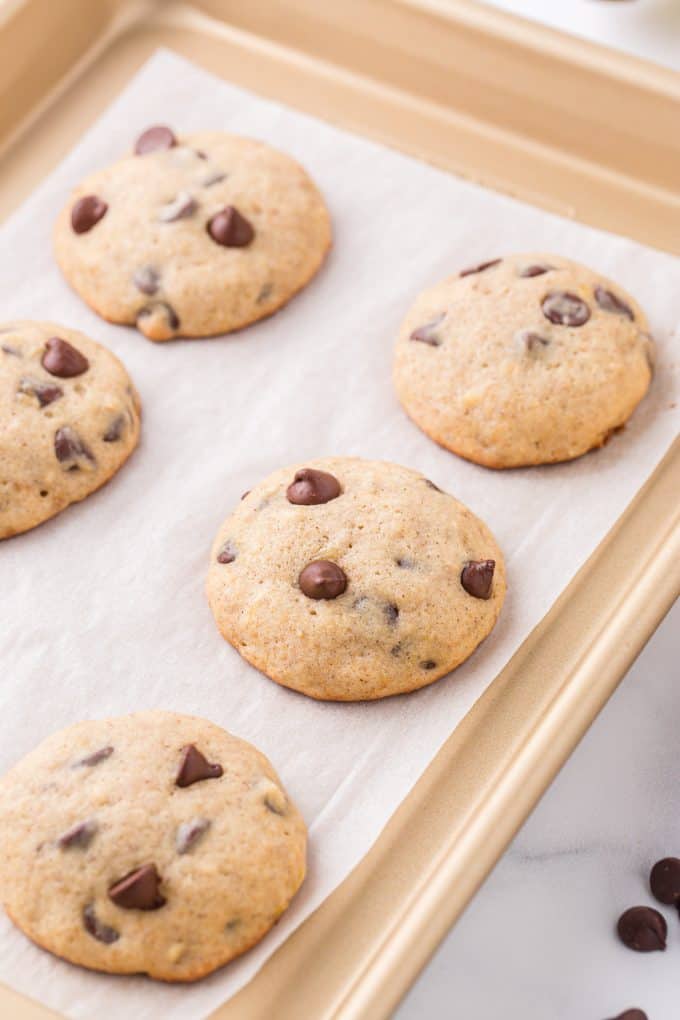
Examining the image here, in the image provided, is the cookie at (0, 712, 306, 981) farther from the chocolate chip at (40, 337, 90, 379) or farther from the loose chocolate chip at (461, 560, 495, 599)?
the chocolate chip at (40, 337, 90, 379)

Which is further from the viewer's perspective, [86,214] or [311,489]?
[86,214]

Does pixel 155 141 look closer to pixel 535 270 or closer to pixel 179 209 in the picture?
pixel 179 209

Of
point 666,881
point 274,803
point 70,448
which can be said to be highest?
point 70,448

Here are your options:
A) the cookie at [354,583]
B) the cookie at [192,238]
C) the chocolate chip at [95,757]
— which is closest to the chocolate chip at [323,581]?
the cookie at [354,583]

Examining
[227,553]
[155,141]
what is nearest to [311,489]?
[227,553]

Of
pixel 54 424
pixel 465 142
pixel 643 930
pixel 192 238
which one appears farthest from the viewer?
pixel 465 142

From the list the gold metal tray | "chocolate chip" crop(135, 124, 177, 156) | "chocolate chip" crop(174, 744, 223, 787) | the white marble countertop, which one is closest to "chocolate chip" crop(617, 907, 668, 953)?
the white marble countertop

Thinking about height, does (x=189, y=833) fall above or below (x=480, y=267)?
below

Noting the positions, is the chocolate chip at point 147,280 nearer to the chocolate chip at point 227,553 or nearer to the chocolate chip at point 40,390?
the chocolate chip at point 40,390
